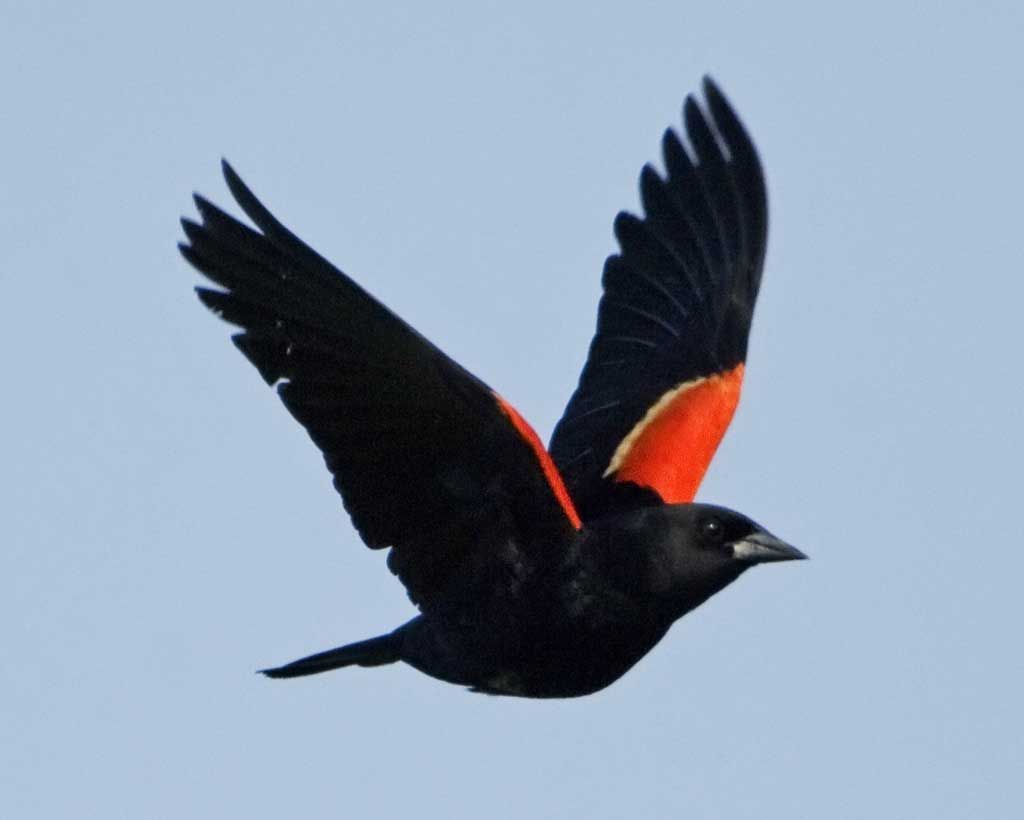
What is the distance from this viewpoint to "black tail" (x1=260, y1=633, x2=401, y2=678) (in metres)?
9.41

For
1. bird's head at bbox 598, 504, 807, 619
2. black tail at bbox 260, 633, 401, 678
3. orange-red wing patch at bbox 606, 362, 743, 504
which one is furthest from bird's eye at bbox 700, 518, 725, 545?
black tail at bbox 260, 633, 401, 678

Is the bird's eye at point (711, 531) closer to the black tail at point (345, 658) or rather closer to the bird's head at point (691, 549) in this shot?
the bird's head at point (691, 549)

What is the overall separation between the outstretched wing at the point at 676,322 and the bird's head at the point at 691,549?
1.01 meters

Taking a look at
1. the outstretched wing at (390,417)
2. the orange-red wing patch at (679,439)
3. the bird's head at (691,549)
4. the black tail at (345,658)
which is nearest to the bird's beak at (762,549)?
the bird's head at (691,549)

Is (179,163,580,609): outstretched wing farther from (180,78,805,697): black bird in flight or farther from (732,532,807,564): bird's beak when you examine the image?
(732,532,807,564): bird's beak

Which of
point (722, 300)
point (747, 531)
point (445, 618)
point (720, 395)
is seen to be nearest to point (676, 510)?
point (747, 531)

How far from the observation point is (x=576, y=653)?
8.69 metres

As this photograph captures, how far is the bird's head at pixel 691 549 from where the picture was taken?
8672mm

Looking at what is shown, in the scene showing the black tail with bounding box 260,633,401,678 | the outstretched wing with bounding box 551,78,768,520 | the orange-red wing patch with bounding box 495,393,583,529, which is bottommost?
the black tail with bounding box 260,633,401,678

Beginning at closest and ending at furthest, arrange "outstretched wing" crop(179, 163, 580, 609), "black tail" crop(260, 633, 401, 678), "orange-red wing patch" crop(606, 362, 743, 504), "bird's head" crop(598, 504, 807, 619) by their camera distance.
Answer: "outstretched wing" crop(179, 163, 580, 609) → "bird's head" crop(598, 504, 807, 619) → "black tail" crop(260, 633, 401, 678) → "orange-red wing patch" crop(606, 362, 743, 504)

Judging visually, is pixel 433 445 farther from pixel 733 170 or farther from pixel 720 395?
pixel 733 170

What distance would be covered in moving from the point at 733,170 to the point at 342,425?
142 inches

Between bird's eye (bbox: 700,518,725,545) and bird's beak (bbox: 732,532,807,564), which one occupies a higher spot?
bird's eye (bbox: 700,518,725,545)

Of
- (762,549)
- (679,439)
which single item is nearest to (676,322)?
(679,439)
